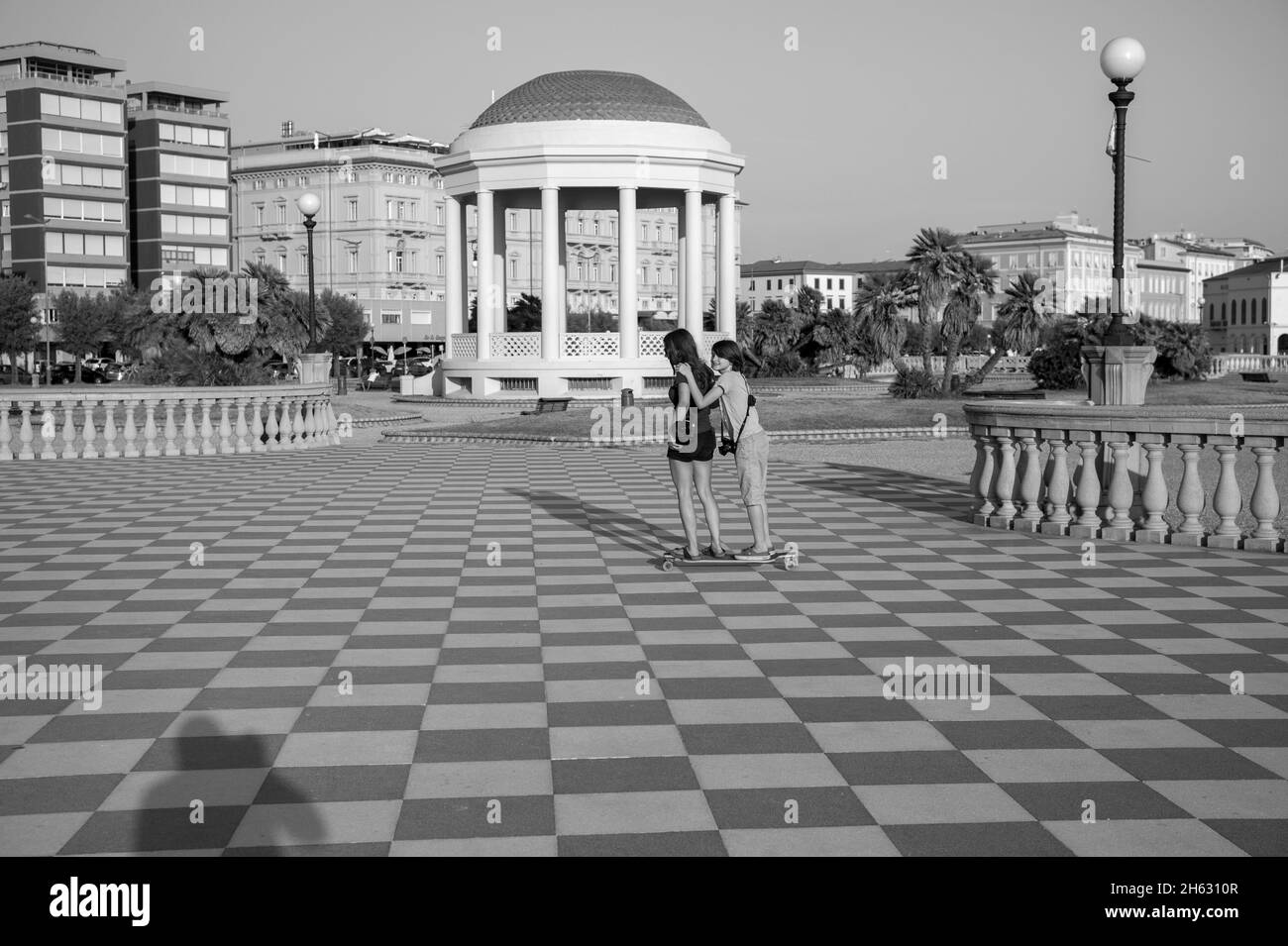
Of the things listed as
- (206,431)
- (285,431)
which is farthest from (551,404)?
(206,431)

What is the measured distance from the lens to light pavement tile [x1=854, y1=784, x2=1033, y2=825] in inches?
215

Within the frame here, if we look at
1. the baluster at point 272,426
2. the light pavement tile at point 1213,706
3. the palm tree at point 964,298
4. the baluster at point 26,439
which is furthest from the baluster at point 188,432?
the palm tree at point 964,298

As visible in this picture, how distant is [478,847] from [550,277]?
47092 mm

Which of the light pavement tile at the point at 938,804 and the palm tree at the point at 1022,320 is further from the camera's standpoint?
the palm tree at the point at 1022,320

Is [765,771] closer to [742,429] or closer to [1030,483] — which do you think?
[742,429]

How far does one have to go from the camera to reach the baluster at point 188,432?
24.5 metres

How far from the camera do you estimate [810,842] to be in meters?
5.18

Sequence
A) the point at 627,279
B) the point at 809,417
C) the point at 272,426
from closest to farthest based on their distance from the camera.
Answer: the point at 272,426
the point at 809,417
the point at 627,279

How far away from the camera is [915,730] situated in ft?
22.0

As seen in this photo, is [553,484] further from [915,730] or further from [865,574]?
[915,730]

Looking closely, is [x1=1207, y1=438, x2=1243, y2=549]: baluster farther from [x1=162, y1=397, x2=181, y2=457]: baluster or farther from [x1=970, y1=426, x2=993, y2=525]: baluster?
[x1=162, y1=397, x2=181, y2=457]: baluster

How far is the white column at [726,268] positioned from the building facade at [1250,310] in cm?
9816

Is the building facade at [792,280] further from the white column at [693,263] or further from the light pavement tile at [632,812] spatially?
the light pavement tile at [632,812]
